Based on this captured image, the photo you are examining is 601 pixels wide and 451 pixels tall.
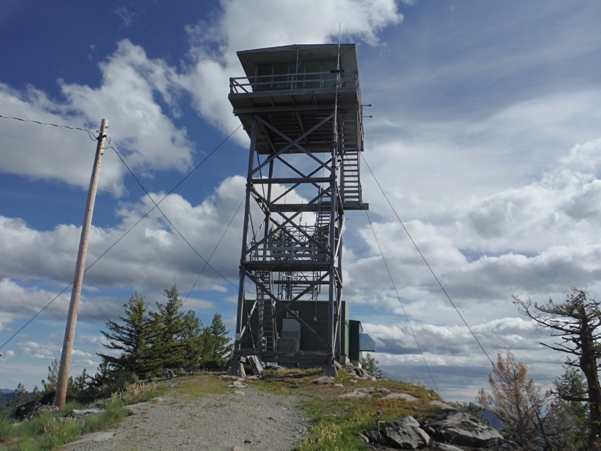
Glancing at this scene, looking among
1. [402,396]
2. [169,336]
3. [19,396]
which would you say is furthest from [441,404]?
[19,396]

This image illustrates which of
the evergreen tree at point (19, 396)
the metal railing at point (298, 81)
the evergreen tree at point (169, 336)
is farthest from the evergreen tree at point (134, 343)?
the evergreen tree at point (19, 396)

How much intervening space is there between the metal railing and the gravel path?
49.3ft

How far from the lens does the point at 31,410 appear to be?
14.8 m

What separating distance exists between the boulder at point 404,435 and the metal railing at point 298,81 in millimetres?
16127

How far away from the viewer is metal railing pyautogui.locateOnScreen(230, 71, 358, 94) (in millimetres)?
23641

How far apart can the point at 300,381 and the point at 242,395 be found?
12.7 ft

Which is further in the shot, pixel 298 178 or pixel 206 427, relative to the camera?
pixel 298 178

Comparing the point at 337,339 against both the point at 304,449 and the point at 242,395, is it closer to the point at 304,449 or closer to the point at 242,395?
the point at 242,395

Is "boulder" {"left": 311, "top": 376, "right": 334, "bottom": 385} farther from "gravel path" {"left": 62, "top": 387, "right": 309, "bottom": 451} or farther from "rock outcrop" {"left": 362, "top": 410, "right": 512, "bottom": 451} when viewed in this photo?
"rock outcrop" {"left": 362, "top": 410, "right": 512, "bottom": 451}

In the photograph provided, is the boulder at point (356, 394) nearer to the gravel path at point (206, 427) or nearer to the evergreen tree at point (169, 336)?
the gravel path at point (206, 427)

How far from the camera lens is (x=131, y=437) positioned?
10.5 metres

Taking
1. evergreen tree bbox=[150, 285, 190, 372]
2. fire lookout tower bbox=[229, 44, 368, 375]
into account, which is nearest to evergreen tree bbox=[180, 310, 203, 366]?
evergreen tree bbox=[150, 285, 190, 372]

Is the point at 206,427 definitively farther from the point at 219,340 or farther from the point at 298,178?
the point at 219,340

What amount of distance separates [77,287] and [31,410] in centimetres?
424
